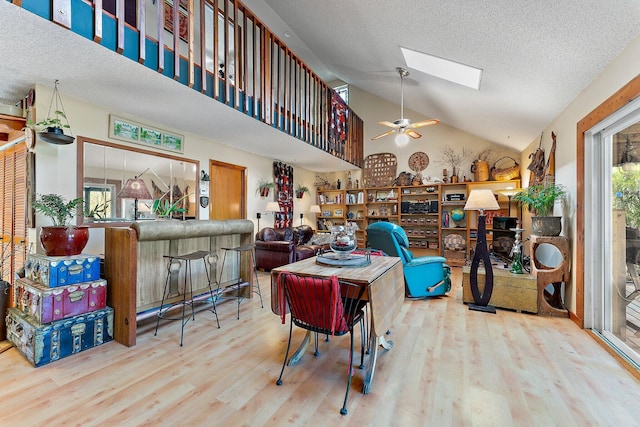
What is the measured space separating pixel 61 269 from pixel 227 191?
3076 millimetres

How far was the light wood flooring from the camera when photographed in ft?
5.08

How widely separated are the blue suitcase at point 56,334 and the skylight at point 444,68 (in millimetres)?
4420

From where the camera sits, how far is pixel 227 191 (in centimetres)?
518

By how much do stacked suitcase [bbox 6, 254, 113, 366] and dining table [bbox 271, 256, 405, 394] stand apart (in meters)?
1.66

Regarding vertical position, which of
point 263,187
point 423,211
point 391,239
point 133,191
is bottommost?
point 391,239

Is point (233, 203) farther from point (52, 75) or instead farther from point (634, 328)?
point (634, 328)

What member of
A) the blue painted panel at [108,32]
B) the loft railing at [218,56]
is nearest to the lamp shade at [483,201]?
the loft railing at [218,56]

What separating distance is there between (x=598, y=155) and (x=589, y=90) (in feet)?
1.99

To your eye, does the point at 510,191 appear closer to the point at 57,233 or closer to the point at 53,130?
the point at 57,233

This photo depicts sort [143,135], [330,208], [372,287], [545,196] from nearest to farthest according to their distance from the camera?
[372,287] → [545,196] → [143,135] → [330,208]

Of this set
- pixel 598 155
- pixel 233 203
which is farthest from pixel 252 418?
pixel 233 203

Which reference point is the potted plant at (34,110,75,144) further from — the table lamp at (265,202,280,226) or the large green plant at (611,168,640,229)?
the large green plant at (611,168,640,229)

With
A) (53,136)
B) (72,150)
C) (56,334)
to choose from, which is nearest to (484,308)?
(56,334)

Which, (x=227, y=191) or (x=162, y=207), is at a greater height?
(x=227, y=191)
